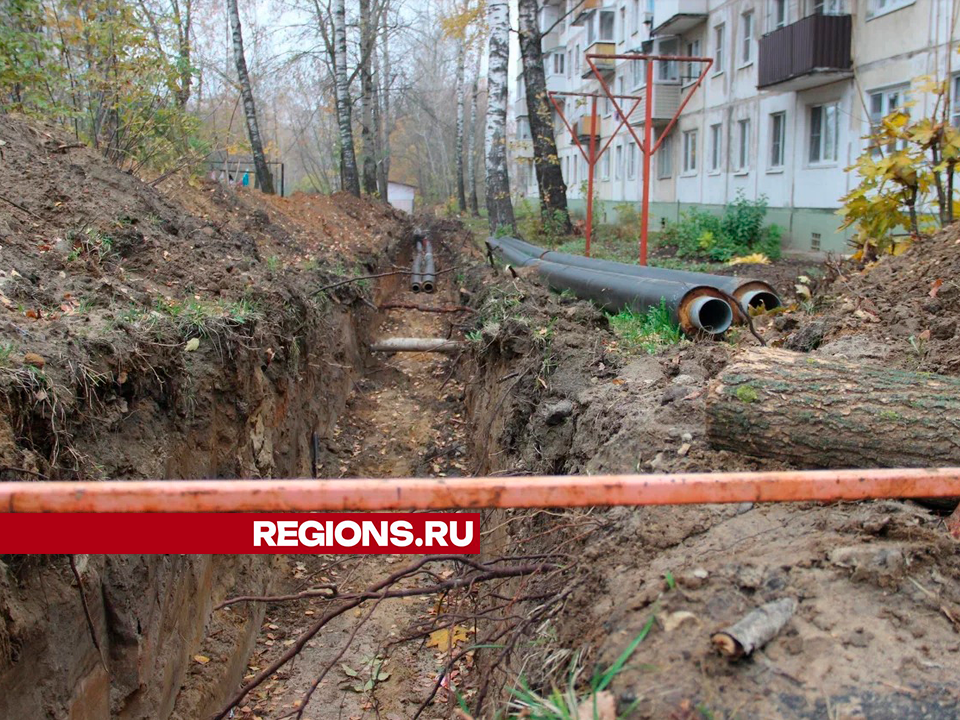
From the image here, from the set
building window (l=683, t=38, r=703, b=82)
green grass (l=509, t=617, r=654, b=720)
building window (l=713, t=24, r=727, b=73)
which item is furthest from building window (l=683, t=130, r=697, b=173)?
green grass (l=509, t=617, r=654, b=720)

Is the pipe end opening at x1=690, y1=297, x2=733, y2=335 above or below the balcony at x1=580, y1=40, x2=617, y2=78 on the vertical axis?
below

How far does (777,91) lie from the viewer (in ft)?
63.9

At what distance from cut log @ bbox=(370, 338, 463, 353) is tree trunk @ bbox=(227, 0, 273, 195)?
10617mm

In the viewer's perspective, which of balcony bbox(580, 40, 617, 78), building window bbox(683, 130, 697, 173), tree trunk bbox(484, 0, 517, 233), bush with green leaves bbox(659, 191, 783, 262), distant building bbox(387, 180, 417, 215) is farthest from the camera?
distant building bbox(387, 180, 417, 215)

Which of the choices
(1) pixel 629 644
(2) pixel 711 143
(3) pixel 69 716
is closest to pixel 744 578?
(1) pixel 629 644

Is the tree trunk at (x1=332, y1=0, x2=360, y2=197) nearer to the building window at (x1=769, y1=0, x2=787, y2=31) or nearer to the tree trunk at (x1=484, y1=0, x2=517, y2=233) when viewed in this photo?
the tree trunk at (x1=484, y1=0, x2=517, y2=233)

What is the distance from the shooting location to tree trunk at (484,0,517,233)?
16.8 m

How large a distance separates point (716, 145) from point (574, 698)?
23538 mm

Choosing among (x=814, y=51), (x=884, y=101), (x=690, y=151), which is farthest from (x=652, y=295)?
(x=690, y=151)

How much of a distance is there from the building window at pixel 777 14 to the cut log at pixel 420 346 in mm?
14230

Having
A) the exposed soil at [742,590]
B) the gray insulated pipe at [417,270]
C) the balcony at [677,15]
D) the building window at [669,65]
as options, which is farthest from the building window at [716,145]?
the exposed soil at [742,590]

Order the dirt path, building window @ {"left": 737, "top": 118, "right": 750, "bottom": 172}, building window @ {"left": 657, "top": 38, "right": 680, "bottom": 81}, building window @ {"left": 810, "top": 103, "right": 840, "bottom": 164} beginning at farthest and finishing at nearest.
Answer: building window @ {"left": 657, "top": 38, "right": 680, "bottom": 81} → building window @ {"left": 737, "top": 118, "right": 750, "bottom": 172} → building window @ {"left": 810, "top": 103, "right": 840, "bottom": 164} → the dirt path

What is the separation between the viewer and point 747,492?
2.15 m

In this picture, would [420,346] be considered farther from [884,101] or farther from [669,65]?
[669,65]
